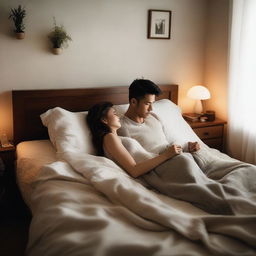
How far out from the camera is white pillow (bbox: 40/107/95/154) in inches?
91.2

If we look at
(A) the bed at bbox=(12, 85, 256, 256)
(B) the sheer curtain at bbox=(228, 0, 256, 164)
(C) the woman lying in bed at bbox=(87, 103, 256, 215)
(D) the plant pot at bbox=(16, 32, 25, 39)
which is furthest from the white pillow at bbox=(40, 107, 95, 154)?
(B) the sheer curtain at bbox=(228, 0, 256, 164)

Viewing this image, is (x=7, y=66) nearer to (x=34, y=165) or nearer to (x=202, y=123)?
(x=34, y=165)

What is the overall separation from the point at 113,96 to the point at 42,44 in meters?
0.79

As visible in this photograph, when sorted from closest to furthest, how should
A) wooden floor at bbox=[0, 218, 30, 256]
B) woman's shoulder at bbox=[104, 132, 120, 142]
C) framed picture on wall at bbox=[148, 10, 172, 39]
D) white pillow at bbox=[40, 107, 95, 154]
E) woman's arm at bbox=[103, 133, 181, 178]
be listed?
1. woman's arm at bbox=[103, 133, 181, 178]
2. woman's shoulder at bbox=[104, 132, 120, 142]
3. wooden floor at bbox=[0, 218, 30, 256]
4. white pillow at bbox=[40, 107, 95, 154]
5. framed picture on wall at bbox=[148, 10, 172, 39]

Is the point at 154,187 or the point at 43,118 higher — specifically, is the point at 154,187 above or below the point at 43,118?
below

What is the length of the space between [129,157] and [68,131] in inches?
25.5

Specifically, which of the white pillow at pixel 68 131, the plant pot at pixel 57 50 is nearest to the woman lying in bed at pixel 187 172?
the white pillow at pixel 68 131

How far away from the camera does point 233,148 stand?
325 centimetres

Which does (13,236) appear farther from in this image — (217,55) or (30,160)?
(217,55)

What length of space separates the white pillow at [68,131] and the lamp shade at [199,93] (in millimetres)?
1243

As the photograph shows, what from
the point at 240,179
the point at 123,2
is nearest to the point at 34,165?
the point at 240,179

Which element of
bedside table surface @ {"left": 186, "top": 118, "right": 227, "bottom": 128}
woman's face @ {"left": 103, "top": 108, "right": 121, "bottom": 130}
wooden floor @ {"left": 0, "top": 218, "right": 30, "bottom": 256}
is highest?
woman's face @ {"left": 103, "top": 108, "right": 121, "bottom": 130}

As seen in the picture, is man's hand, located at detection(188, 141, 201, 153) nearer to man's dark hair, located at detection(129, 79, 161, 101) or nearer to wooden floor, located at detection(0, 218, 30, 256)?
man's dark hair, located at detection(129, 79, 161, 101)

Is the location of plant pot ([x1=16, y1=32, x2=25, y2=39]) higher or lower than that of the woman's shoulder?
higher
